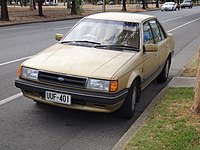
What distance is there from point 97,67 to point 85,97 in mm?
503

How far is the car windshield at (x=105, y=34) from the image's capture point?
6039 millimetres

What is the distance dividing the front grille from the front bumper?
0.07m

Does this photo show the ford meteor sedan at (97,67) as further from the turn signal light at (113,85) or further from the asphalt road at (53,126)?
the asphalt road at (53,126)

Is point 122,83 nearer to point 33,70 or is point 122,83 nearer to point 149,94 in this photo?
point 33,70

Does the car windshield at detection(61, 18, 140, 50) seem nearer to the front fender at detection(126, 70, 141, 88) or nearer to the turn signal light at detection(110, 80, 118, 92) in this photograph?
the front fender at detection(126, 70, 141, 88)

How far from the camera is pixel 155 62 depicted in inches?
266

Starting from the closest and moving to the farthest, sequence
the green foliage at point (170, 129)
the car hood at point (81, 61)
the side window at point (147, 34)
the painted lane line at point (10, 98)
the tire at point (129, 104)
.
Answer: the green foliage at point (170, 129)
the car hood at point (81, 61)
the tire at point (129, 104)
the painted lane line at point (10, 98)
the side window at point (147, 34)

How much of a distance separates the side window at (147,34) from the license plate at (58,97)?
2039 mm

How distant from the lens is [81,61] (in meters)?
5.28

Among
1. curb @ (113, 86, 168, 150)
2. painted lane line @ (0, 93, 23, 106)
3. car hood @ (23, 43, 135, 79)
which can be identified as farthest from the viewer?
painted lane line @ (0, 93, 23, 106)

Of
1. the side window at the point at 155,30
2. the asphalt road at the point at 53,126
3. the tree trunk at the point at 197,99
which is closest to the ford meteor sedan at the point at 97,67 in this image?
the side window at the point at 155,30

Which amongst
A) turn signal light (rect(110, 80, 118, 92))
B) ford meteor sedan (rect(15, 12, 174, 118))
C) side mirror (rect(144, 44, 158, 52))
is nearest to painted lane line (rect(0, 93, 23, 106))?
ford meteor sedan (rect(15, 12, 174, 118))

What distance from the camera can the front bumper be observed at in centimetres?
486

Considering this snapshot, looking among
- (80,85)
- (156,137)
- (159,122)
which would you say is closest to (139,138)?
(156,137)
